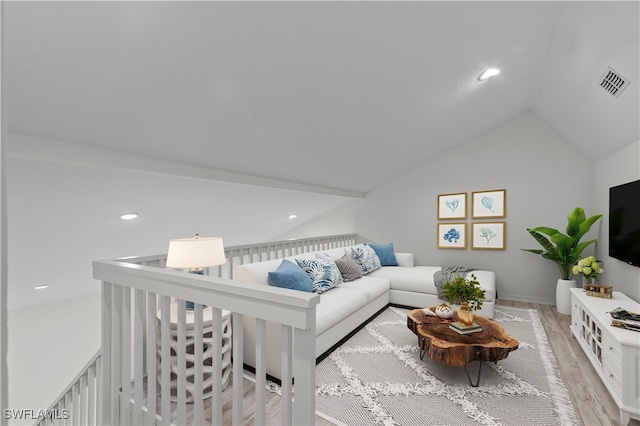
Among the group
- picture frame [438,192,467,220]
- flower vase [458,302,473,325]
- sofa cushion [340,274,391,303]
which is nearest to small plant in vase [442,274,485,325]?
flower vase [458,302,473,325]

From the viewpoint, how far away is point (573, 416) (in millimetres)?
1880

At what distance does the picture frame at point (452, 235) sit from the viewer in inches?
189

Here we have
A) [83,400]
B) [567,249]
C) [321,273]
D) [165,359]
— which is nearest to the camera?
[165,359]

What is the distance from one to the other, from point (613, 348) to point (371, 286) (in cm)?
208

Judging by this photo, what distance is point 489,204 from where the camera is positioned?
4605 millimetres

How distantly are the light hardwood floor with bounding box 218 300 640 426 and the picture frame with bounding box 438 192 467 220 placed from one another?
6.75ft

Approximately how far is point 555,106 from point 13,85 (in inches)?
193

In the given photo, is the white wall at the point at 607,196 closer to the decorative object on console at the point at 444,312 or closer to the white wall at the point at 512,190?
A: the white wall at the point at 512,190

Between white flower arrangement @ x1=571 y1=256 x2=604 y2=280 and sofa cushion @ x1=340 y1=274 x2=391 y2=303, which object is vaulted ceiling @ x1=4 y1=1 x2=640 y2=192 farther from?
sofa cushion @ x1=340 y1=274 x2=391 y2=303

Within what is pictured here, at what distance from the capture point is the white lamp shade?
7.19 ft

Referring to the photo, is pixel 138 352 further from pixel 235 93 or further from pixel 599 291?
pixel 599 291

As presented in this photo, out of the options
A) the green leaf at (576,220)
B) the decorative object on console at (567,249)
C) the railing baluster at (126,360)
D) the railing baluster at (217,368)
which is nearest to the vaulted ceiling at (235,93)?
the green leaf at (576,220)

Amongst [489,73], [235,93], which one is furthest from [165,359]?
[489,73]

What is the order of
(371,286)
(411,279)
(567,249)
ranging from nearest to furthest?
(371,286) < (567,249) < (411,279)
